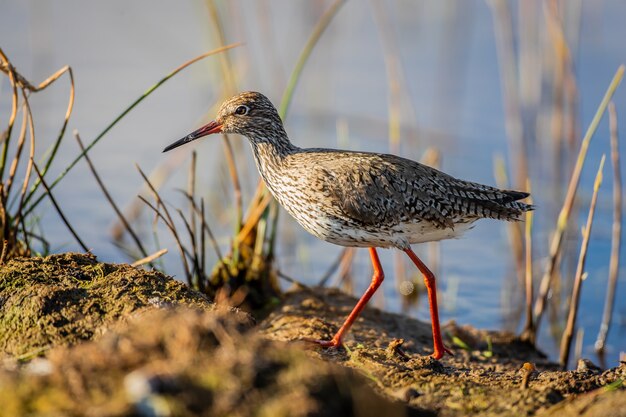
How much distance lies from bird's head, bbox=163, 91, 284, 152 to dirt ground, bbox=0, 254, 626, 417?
148 cm

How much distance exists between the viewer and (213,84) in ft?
Answer: 40.1

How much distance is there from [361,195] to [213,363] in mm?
2945

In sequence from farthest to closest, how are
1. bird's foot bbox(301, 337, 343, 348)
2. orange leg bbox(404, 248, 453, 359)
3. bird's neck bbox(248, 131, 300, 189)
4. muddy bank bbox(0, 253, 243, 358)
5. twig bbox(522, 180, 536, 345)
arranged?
twig bbox(522, 180, 536, 345) < bird's neck bbox(248, 131, 300, 189) < orange leg bbox(404, 248, 453, 359) < bird's foot bbox(301, 337, 343, 348) < muddy bank bbox(0, 253, 243, 358)

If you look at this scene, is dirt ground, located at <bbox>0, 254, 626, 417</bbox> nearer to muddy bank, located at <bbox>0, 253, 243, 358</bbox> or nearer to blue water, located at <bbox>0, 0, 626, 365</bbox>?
muddy bank, located at <bbox>0, 253, 243, 358</bbox>

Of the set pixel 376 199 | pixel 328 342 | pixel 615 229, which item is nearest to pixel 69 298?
pixel 328 342

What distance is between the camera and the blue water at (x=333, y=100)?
9734 millimetres

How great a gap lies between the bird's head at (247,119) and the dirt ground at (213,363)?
148cm

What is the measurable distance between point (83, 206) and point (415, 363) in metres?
5.79

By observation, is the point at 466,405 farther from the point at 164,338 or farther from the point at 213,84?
the point at 213,84

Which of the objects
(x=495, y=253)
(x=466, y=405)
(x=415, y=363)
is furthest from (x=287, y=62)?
(x=466, y=405)

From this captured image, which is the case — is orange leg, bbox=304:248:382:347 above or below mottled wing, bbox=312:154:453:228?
below

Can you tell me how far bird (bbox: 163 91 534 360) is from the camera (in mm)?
6430

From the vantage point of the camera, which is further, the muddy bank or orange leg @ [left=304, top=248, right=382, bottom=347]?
orange leg @ [left=304, top=248, right=382, bottom=347]

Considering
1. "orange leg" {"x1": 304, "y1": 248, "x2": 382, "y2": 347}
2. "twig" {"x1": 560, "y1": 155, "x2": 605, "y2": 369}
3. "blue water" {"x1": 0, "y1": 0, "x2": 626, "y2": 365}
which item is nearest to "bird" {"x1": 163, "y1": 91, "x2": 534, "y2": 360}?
"orange leg" {"x1": 304, "y1": 248, "x2": 382, "y2": 347}
